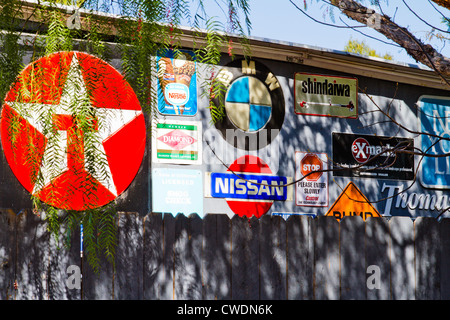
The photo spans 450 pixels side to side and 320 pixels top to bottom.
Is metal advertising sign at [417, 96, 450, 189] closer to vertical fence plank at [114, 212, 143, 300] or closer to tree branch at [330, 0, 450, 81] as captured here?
tree branch at [330, 0, 450, 81]

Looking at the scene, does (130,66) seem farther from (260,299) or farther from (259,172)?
(259,172)

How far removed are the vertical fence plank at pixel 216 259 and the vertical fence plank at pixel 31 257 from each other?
1394mm

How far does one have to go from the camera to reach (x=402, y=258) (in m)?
6.70

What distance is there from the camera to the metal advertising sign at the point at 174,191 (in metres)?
7.36

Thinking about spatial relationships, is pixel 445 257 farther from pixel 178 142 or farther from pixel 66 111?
pixel 66 111

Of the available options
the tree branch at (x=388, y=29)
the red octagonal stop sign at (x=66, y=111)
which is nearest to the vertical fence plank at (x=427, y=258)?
the tree branch at (x=388, y=29)

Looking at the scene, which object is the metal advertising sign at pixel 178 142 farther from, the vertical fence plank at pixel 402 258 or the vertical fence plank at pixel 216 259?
the vertical fence plank at pixel 402 258

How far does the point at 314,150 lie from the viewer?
8.39 m

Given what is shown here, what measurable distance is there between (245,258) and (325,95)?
3.29m

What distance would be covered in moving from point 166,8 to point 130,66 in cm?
44

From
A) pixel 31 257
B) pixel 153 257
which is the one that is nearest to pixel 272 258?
pixel 153 257

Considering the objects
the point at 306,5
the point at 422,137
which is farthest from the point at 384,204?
the point at 306,5

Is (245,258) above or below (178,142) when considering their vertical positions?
below

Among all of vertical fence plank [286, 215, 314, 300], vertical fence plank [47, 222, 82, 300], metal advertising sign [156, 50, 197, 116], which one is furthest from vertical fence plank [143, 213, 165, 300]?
metal advertising sign [156, 50, 197, 116]
